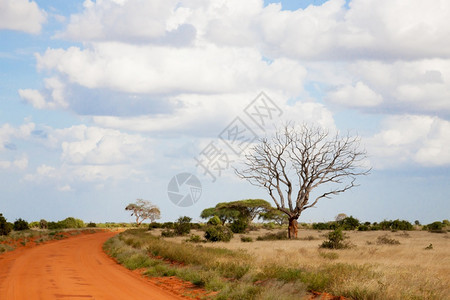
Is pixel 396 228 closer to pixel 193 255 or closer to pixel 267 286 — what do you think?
pixel 193 255

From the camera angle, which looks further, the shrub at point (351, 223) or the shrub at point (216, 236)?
the shrub at point (351, 223)

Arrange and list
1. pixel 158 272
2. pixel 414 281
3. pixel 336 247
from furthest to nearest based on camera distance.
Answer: pixel 336 247
pixel 158 272
pixel 414 281

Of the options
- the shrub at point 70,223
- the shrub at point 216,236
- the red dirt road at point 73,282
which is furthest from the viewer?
the shrub at point 70,223

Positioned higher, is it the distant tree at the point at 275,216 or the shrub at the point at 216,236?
the distant tree at the point at 275,216

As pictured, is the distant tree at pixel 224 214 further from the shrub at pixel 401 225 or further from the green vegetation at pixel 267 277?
the green vegetation at pixel 267 277

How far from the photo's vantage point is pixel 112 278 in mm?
16391

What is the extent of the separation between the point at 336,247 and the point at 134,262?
13.1 m

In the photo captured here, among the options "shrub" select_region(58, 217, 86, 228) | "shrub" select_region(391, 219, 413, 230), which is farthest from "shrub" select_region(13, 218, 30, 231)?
"shrub" select_region(391, 219, 413, 230)

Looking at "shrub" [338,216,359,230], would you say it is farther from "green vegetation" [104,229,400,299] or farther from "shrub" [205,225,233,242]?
"green vegetation" [104,229,400,299]

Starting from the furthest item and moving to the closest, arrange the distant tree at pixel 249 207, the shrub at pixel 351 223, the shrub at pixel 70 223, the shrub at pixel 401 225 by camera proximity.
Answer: the shrub at pixel 70 223
the distant tree at pixel 249 207
the shrub at pixel 351 223
the shrub at pixel 401 225

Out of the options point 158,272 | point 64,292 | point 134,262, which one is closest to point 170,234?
point 134,262

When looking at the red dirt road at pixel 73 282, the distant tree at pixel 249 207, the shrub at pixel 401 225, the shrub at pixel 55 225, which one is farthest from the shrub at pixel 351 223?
the red dirt road at pixel 73 282

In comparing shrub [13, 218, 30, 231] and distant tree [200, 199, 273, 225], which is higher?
distant tree [200, 199, 273, 225]

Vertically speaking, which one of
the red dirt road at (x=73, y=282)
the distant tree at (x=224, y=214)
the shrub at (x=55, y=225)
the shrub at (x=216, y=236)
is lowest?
the red dirt road at (x=73, y=282)
